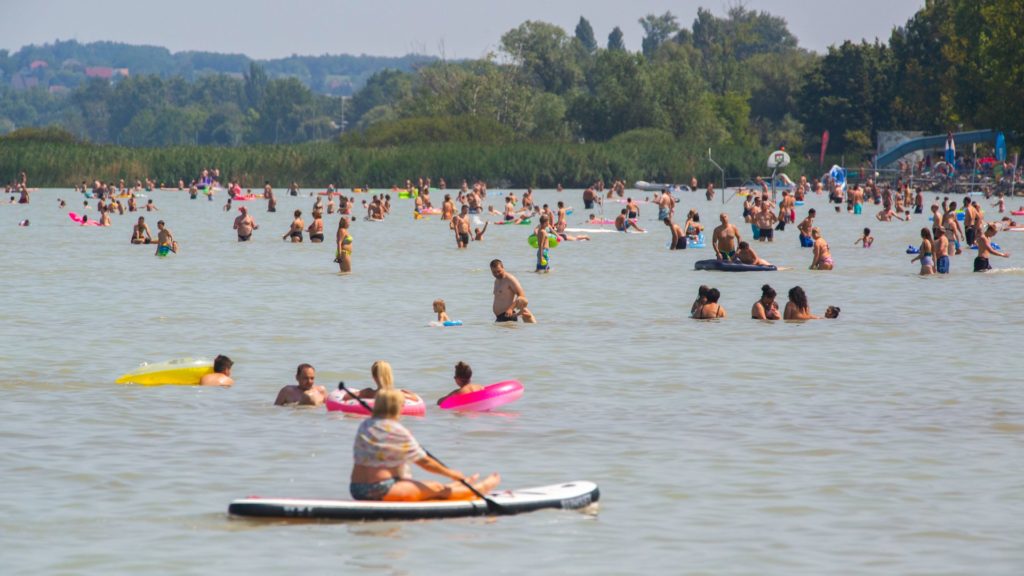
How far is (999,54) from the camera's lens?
9319 centimetres

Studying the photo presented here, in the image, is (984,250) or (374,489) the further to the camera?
(984,250)

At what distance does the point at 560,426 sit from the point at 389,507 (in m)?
5.70

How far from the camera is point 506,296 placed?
27.9 meters

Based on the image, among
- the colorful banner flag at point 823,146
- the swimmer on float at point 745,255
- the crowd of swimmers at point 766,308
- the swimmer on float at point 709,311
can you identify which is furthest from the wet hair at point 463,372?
the colorful banner flag at point 823,146

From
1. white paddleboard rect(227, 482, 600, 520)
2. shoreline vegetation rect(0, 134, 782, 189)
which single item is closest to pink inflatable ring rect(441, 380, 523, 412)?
white paddleboard rect(227, 482, 600, 520)

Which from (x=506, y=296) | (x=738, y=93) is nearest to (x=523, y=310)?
(x=506, y=296)

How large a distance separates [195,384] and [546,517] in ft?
28.3

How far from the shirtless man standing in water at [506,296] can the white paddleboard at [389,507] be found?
45.5 feet

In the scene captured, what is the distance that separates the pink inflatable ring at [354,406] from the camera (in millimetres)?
18156

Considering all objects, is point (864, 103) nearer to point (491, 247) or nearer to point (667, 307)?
point (491, 247)

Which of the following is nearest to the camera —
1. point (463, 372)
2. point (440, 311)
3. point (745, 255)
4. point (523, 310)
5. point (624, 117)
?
point (463, 372)

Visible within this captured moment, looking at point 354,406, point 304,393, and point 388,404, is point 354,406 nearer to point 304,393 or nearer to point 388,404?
point 304,393

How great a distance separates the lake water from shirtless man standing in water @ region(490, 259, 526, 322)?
0.25 m

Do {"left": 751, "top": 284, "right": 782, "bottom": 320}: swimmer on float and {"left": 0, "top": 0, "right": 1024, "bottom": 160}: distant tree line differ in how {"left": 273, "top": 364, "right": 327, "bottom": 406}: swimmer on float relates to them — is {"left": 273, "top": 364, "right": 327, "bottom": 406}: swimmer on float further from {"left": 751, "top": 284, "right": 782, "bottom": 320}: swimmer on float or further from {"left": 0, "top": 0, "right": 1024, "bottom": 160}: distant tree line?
{"left": 0, "top": 0, "right": 1024, "bottom": 160}: distant tree line
